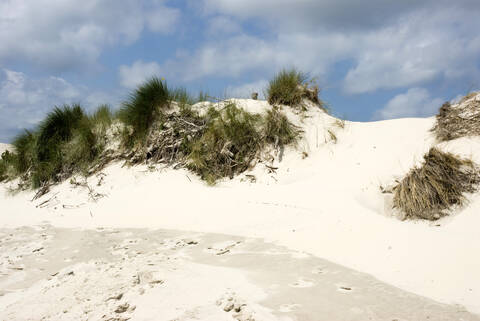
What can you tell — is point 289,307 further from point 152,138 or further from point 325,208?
point 152,138

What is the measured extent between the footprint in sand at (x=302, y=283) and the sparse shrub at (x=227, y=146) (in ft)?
14.1

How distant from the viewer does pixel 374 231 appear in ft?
13.2

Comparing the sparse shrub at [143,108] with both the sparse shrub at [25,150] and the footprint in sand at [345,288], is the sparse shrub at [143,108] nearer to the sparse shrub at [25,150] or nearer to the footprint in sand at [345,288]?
the sparse shrub at [25,150]

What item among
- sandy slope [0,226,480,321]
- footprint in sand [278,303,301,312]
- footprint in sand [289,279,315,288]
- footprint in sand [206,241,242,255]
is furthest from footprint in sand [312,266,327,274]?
footprint in sand [206,241,242,255]

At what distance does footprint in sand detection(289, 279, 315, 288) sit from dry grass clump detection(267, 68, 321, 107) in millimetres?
5838

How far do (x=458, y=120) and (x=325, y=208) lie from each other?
123 inches

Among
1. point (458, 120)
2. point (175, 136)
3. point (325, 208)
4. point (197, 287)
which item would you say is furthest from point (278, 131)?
point (197, 287)

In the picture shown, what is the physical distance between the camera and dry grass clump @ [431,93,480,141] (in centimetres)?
599

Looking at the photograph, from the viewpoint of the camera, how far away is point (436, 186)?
488 cm

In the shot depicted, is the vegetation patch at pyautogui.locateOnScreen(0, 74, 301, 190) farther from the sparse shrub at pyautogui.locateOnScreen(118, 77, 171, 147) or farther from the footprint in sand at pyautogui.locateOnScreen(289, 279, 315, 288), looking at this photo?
the footprint in sand at pyautogui.locateOnScreen(289, 279, 315, 288)

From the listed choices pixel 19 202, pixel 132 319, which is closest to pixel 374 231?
pixel 132 319

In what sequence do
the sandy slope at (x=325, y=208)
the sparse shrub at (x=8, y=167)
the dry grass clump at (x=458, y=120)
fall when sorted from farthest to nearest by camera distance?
1. the sparse shrub at (x=8, y=167)
2. the dry grass clump at (x=458, y=120)
3. the sandy slope at (x=325, y=208)

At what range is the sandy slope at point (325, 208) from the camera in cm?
324

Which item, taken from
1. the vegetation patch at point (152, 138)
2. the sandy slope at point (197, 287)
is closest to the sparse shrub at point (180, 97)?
the vegetation patch at point (152, 138)
